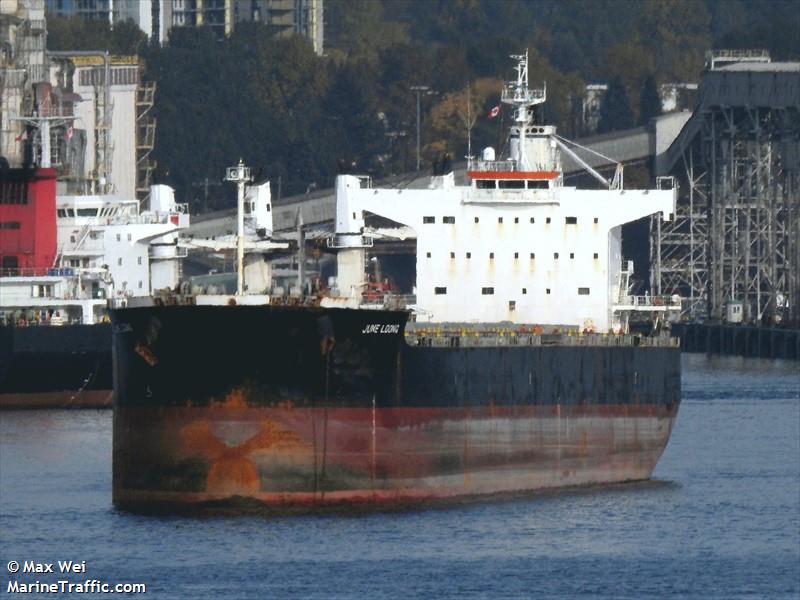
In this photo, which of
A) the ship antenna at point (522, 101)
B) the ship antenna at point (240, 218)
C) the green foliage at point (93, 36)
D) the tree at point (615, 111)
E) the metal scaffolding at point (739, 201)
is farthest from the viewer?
the tree at point (615, 111)

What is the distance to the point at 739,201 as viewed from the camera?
118 m

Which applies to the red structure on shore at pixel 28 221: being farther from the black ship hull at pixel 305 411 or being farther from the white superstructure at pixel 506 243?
the black ship hull at pixel 305 411

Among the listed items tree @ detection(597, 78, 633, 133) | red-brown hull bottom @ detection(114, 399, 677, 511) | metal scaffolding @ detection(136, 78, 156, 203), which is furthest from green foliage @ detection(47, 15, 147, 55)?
red-brown hull bottom @ detection(114, 399, 677, 511)

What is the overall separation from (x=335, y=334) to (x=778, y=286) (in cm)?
6681

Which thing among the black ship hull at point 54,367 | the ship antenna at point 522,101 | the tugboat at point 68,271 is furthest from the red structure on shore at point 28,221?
the ship antenna at point 522,101

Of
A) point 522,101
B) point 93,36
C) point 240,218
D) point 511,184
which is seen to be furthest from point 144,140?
point 240,218

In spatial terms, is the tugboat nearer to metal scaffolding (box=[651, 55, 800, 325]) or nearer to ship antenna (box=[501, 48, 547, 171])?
ship antenna (box=[501, 48, 547, 171])

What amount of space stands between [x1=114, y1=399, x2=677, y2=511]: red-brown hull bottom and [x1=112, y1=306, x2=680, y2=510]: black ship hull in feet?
0.07

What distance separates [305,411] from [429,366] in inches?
131

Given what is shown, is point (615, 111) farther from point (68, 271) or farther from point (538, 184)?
point (538, 184)

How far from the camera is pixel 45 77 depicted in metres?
99.3

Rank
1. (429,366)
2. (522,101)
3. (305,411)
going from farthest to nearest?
(522,101), (429,366), (305,411)

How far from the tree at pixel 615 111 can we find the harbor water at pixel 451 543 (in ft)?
298

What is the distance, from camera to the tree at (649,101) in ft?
484
